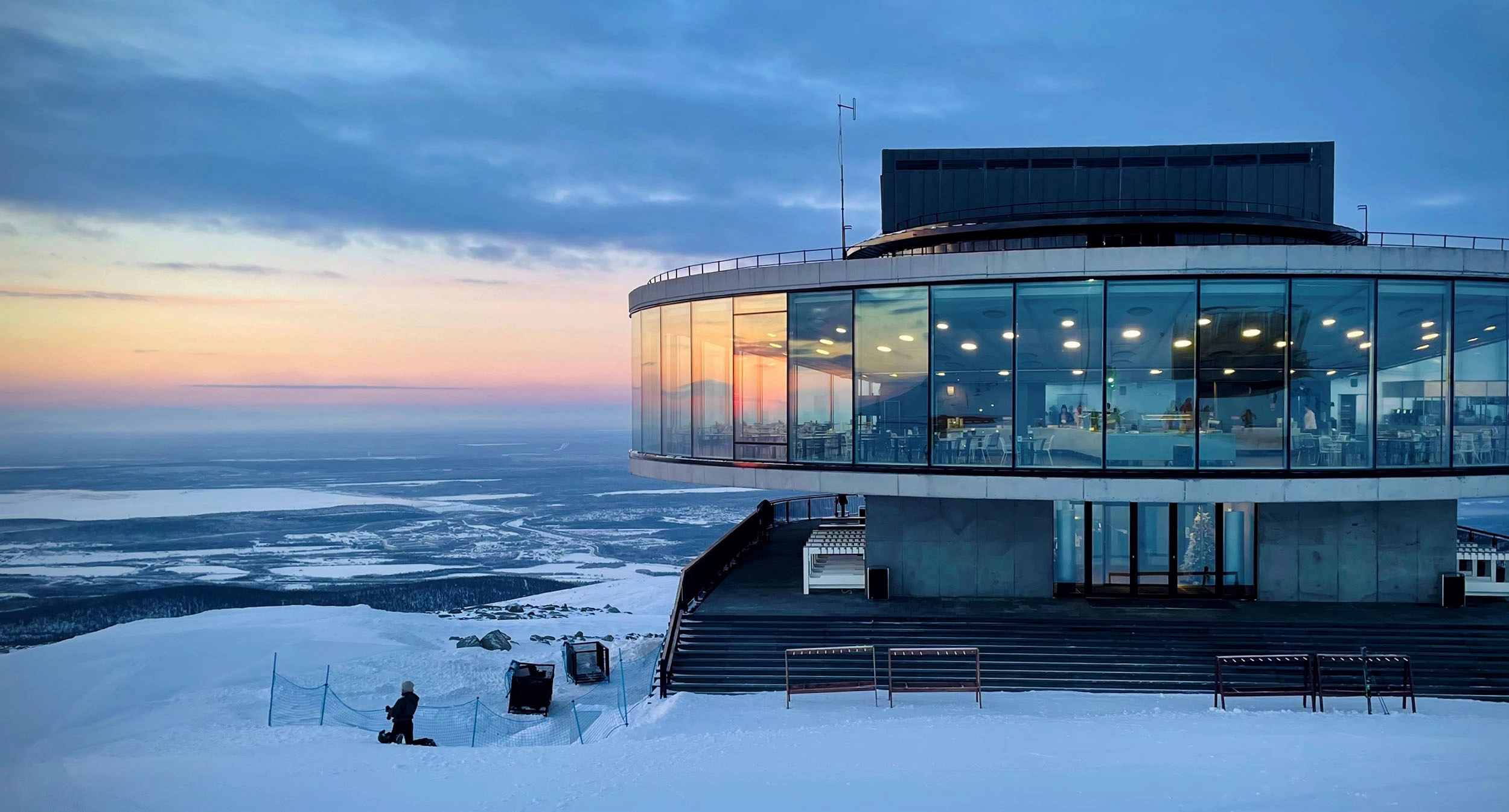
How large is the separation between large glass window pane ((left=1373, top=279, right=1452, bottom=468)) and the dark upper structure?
539cm

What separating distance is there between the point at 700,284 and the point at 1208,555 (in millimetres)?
14445

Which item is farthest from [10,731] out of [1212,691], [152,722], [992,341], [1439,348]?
[1439,348]

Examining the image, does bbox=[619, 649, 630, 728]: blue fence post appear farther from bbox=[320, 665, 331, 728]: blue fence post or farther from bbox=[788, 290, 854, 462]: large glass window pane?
bbox=[788, 290, 854, 462]: large glass window pane

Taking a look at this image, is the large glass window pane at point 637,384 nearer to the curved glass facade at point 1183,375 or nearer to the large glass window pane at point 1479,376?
the curved glass facade at point 1183,375

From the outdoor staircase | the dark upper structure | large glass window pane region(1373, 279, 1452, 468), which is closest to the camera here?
the outdoor staircase

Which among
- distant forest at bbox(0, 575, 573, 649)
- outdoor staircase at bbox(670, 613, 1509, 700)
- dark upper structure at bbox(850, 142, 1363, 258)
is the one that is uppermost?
dark upper structure at bbox(850, 142, 1363, 258)

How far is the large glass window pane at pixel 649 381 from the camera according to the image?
27.5 m

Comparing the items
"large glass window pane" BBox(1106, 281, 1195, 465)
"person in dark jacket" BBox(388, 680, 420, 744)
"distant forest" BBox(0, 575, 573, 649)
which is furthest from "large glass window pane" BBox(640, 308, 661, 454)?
"distant forest" BBox(0, 575, 573, 649)

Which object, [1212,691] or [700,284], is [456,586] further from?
[1212,691]

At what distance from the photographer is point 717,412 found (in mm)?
25406

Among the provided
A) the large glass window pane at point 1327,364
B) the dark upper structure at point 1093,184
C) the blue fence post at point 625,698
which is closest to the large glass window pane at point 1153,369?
the large glass window pane at point 1327,364

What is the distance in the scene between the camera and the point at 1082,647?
67.5ft

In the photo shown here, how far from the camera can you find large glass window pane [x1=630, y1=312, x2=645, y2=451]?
28609mm

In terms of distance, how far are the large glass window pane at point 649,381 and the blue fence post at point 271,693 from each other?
433 inches
